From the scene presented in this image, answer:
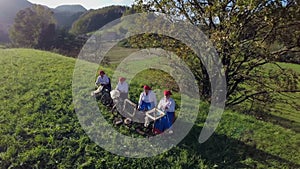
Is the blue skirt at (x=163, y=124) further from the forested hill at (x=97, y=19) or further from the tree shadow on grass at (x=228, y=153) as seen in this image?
the forested hill at (x=97, y=19)

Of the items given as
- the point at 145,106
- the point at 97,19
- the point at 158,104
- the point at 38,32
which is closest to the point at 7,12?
the point at 97,19

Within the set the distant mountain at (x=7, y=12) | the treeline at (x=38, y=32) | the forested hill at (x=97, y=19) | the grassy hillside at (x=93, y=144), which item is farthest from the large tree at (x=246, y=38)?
the forested hill at (x=97, y=19)

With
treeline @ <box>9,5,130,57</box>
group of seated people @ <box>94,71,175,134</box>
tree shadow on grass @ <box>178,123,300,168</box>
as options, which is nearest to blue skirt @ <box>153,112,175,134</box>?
group of seated people @ <box>94,71,175,134</box>

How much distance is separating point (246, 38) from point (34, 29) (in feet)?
181

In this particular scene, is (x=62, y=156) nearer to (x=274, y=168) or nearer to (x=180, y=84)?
(x=274, y=168)

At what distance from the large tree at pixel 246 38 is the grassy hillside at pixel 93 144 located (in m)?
3.00

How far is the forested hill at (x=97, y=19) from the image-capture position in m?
119

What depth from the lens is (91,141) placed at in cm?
962

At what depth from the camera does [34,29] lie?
60.6 metres

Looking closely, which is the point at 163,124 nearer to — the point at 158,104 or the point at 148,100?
the point at 158,104

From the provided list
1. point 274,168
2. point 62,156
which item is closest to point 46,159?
point 62,156

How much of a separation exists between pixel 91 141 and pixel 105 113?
1.92 metres

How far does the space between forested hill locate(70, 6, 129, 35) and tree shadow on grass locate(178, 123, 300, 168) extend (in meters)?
112

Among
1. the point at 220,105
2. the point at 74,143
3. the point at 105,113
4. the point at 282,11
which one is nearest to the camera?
the point at 74,143
